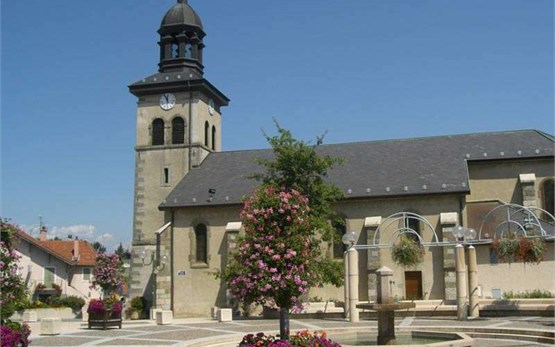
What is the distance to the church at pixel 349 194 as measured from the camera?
3141 cm

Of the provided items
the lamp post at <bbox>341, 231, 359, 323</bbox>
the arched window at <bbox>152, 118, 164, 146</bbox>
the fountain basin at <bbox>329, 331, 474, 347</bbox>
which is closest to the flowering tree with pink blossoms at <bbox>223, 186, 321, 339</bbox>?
the fountain basin at <bbox>329, 331, 474, 347</bbox>

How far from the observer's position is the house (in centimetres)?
4738

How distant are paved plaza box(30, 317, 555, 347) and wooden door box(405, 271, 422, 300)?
214 inches

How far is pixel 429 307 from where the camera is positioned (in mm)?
27141

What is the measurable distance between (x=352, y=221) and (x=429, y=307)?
24.5 ft

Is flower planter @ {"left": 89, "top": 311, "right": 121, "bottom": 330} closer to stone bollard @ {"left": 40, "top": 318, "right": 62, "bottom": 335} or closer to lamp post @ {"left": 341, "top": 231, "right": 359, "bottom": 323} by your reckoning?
stone bollard @ {"left": 40, "top": 318, "right": 62, "bottom": 335}

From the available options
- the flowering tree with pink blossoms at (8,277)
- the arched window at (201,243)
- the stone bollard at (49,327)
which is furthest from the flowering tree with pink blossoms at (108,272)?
the flowering tree with pink blossoms at (8,277)

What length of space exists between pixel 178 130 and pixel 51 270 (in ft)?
56.7

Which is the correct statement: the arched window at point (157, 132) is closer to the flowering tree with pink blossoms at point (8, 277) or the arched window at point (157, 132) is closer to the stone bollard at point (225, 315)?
the stone bollard at point (225, 315)

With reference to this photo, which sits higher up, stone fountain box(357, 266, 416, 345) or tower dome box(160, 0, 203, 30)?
tower dome box(160, 0, 203, 30)

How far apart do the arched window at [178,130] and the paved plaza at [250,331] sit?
16.6 meters

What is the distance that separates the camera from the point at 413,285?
104 ft

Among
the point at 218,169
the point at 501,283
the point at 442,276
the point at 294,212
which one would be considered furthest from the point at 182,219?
the point at 294,212

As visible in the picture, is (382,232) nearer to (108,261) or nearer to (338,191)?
(338,191)
